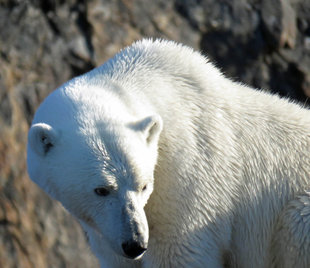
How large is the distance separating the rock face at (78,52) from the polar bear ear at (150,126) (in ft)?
7.84

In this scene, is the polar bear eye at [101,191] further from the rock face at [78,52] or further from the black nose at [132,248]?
the rock face at [78,52]

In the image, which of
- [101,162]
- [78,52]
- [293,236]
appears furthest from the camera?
[78,52]

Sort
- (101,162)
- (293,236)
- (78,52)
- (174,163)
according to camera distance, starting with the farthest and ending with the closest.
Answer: (78,52)
(293,236)
(174,163)
(101,162)

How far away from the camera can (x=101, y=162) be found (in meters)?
2.91

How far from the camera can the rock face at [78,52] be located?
17.1ft

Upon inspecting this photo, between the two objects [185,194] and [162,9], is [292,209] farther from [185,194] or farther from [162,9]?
[162,9]

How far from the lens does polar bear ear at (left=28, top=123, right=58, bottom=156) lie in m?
2.96

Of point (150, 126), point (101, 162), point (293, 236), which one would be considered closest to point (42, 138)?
point (101, 162)

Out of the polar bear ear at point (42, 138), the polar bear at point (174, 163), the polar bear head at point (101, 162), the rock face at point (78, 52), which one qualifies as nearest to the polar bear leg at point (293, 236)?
the polar bear at point (174, 163)

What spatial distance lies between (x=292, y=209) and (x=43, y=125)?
1.42m

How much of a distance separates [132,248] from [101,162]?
15.9 inches

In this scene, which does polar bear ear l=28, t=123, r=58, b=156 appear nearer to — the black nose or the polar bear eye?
the polar bear eye

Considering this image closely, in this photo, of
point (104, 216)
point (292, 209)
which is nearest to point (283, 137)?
point (292, 209)

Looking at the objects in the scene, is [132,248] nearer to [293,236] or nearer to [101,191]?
[101,191]
